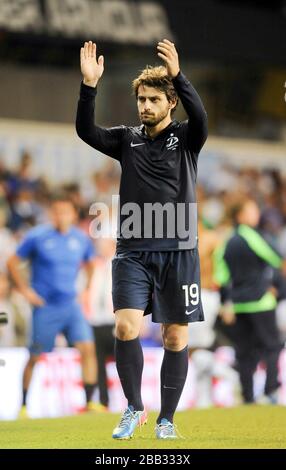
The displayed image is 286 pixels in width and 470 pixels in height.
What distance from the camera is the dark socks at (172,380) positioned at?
8117 millimetres

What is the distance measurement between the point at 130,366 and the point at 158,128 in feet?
5.18

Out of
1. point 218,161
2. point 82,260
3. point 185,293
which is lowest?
point 185,293

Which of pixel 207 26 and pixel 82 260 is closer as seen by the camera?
pixel 82 260

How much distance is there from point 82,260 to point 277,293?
244 cm

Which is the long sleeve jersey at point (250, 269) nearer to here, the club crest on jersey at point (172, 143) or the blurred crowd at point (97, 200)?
the blurred crowd at point (97, 200)

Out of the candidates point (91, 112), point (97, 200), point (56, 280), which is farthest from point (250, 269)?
point (91, 112)

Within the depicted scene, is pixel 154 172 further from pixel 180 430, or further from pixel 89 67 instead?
pixel 180 430

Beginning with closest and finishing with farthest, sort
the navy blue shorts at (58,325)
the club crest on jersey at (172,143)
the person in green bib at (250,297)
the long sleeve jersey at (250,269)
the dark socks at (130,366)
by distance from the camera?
the dark socks at (130,366) < the club crest on jersey at (172,143) < the navy blue shorts at (58,325) < the person in green bib at (250,297) < the long sleeve jersey at (250,269)

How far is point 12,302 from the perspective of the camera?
16.0m

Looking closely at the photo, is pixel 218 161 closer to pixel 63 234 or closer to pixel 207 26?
pixel 207 26

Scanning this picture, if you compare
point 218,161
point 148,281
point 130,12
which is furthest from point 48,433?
point 218,161

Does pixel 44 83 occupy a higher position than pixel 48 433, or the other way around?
pixel 44 83

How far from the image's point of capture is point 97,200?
61.2ft

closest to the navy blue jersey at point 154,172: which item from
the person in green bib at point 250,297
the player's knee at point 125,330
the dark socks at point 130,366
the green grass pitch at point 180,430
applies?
the player's knee at point 125,330
